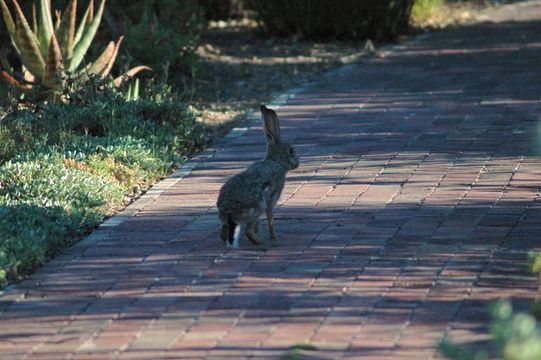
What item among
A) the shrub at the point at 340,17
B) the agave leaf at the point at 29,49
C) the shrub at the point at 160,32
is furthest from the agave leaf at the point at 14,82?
the shrub at the point at 340,17

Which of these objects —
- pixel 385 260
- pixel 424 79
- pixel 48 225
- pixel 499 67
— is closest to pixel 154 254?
pixel 48 225

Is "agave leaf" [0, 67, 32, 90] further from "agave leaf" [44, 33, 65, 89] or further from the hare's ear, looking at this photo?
the hare's ear

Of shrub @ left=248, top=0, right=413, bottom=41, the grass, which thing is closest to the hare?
the grass

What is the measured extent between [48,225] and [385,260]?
6.61 ft

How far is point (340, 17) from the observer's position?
14367 millimetres

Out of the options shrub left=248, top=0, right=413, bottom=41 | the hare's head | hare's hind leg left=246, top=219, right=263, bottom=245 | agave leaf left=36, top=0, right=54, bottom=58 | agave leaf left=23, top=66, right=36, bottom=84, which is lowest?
shrub left=248, top=0, right=413, bottom=41

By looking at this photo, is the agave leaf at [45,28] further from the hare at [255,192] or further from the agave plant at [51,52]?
the hare at [255,192]

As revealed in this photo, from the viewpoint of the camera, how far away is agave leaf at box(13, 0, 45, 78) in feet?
31.8

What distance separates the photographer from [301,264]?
5988mm

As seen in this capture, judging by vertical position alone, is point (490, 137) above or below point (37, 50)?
below

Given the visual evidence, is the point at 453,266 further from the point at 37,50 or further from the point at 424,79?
the point at 424,79

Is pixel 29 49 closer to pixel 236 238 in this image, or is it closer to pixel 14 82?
pixel 14 82

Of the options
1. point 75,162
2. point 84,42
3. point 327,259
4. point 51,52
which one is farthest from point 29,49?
point 327,259

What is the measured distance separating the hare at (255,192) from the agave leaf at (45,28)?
4067 mm
